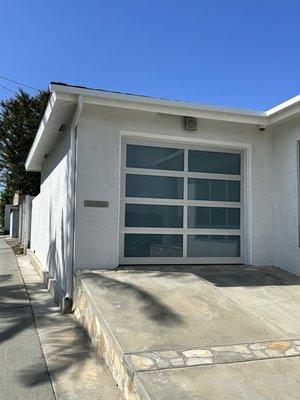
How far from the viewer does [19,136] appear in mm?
28141

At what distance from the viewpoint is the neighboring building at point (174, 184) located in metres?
7.18

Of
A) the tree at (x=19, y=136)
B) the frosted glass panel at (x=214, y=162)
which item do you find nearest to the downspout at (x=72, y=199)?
the frosted glass panel at (x=214, y=162)

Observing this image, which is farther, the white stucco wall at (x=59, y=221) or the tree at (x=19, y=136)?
the tree at (x=19, y=136)

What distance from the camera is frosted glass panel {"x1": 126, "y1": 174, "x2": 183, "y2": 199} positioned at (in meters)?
7.78

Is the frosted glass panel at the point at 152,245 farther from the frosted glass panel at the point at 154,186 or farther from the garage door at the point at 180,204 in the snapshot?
the frosted glass panel at the point at 154,186

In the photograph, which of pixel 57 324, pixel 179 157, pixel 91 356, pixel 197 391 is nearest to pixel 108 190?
pixel 179 157

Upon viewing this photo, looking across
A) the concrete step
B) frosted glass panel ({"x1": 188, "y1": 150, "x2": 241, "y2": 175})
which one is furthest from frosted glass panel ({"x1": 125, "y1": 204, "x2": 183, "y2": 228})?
the concrete step

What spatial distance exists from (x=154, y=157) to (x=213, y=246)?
6.80ft

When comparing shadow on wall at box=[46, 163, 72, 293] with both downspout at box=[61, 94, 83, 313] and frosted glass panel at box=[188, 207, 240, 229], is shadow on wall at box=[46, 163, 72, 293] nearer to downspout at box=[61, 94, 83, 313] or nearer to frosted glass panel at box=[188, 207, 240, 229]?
downspout at box=[61, 94, 83, 313]

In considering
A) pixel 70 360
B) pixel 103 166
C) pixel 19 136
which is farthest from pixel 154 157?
pixel 19 136

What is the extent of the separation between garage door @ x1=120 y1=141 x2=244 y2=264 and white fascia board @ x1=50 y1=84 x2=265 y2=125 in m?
0.79

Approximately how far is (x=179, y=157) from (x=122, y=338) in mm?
4426

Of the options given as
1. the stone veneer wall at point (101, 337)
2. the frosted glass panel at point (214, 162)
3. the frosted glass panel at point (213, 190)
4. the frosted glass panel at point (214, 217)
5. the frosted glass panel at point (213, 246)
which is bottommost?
the stone veneer wall at point (101, 337)

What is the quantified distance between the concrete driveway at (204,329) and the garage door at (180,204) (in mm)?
747
